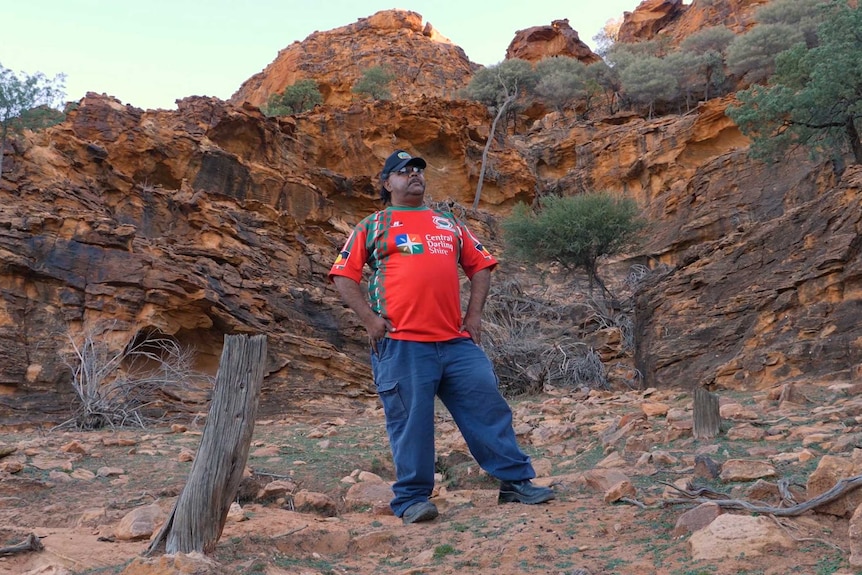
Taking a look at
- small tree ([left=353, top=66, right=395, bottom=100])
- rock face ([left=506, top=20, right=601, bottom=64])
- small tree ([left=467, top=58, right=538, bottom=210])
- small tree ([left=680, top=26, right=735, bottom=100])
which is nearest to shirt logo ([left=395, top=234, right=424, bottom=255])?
small tree ([left=353, top=66, right=395, bottom=100])

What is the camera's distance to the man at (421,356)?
3.13m

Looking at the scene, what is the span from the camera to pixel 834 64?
1178 centimetres

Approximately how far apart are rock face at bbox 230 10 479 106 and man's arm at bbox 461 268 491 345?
32.3 metres

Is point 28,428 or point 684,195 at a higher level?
point 684,195

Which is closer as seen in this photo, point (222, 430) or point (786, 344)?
point (222, 430)

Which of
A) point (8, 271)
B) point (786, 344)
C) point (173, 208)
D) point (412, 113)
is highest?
point (412, 113)

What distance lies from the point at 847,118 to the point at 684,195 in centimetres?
774

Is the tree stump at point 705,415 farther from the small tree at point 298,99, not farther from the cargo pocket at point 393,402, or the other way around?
the small tree at point 298,99

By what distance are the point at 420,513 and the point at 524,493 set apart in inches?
20.6

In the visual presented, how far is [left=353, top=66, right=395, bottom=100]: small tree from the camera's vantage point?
33.2 meters

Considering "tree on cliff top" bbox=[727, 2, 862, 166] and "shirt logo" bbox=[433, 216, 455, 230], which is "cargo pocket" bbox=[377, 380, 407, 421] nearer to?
"shirt logo" bbox=[433, 216, 455, 230]

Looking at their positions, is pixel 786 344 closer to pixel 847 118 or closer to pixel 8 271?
pixel 847 118

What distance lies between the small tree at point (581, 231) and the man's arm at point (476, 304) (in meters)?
13.6

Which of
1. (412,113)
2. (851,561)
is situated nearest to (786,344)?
(851,561)
